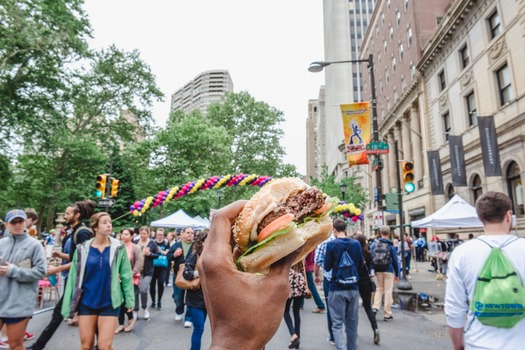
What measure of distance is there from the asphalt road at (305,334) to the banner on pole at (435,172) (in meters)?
15.8

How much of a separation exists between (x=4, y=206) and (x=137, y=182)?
16.8m

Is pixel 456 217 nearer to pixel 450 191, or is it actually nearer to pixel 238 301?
pixel 450 191

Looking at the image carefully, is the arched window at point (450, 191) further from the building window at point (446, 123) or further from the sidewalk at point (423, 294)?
the sidewalk at point (423, 294)

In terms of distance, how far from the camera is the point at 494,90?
1959cm

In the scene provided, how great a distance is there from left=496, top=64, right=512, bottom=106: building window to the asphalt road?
15.7 metres

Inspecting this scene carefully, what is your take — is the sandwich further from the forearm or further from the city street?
the city street

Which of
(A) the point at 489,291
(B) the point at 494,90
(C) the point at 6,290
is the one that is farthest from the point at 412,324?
(B) the point at 494,90

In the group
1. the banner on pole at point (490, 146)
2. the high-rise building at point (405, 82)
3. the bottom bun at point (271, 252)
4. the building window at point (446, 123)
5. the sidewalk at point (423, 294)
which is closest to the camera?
the bottom bun at point (271, 252)

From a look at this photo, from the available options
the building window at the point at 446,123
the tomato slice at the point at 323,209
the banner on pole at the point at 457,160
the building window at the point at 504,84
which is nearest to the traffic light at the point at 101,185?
the tomato slice at the point at 323,209

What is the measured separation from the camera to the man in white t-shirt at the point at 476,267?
7.82 feet

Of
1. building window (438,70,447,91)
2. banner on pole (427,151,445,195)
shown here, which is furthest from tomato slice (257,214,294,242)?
building window (438,70,447,91)

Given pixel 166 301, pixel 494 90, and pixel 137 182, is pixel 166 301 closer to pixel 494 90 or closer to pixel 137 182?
pixel 494 90

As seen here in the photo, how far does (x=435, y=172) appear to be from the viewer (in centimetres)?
2309

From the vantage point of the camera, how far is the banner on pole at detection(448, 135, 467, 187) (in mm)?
19969
